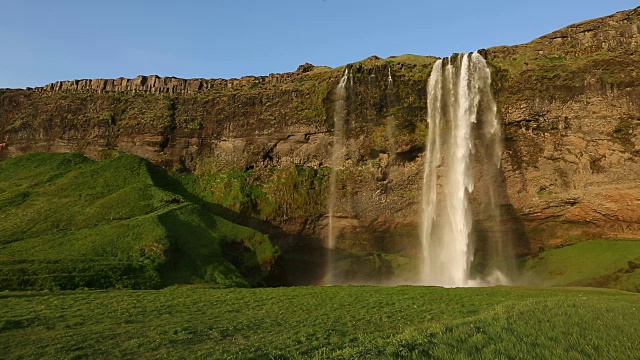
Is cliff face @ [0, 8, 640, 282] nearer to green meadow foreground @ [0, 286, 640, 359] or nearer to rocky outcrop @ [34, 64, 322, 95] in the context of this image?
rocky outcrop @ [34, 64, 322, 95]

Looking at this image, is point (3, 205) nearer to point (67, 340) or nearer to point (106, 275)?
point (106, 275)

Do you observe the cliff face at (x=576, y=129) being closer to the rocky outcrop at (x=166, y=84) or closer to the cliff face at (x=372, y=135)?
the cliff face at (x=372, y=135)

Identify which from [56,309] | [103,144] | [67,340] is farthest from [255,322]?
[103,144]

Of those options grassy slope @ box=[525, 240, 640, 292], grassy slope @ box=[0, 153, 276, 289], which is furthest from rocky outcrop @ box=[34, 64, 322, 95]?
grassy slope @ box=[525, 240, 640, 292]

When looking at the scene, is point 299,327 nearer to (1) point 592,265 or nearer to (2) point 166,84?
(1) point 592,265

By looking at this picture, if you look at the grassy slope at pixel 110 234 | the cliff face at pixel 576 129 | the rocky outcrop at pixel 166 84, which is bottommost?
the grassy slope at pixel 110 234

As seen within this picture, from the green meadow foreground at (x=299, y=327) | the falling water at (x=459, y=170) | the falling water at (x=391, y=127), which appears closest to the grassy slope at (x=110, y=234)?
the green meadow foreground at (x=299, y=327)

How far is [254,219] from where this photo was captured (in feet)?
175

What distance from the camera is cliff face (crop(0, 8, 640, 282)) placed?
44094 millimetres

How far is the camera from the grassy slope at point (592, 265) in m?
38.9

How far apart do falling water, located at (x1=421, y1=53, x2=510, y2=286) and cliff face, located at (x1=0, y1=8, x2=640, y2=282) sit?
1.38m

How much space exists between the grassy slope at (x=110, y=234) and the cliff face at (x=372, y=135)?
922cm

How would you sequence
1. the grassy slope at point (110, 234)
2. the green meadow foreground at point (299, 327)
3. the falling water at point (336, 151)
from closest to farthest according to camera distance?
1. the green meadow foreground at point (299, 327)
2. the grassy slope at point (110, 234)
3. the falling water at point (336, 151)

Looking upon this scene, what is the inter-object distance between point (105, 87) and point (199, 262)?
47.7 m
